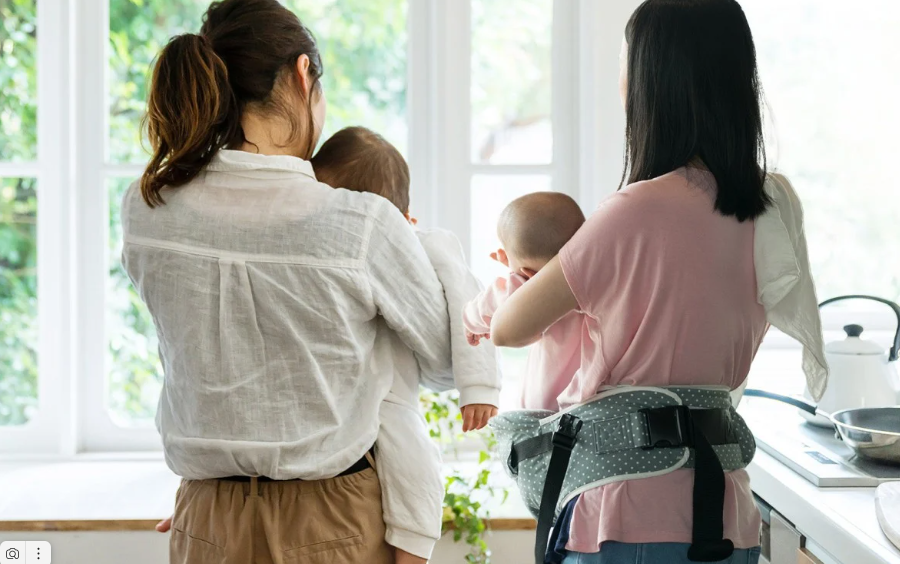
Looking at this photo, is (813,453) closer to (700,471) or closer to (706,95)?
(700,471)

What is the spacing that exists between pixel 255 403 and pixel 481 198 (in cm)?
125

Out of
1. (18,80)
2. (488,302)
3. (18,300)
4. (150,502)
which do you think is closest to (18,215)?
(18,300)

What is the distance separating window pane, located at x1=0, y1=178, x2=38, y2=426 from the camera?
2.27 meters

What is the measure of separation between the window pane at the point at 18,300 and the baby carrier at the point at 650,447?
5.60 ft

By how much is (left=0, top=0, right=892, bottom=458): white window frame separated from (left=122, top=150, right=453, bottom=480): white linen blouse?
111 cm

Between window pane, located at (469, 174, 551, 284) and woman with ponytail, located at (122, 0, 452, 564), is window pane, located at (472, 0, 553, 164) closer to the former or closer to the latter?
window pane, located at (469, 174, 551, 284)

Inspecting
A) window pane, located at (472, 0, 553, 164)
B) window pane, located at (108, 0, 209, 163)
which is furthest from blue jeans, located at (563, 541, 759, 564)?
window pane, located at (108, 0, 209, 163)

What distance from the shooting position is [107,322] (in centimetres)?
231

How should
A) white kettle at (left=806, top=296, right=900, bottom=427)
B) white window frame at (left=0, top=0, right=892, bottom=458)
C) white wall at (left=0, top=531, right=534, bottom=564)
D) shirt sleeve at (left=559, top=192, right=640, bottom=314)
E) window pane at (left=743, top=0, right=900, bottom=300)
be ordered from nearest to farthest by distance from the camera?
shirt sleeve at (left=559, top=192, right=640, bottom=314) → white kettle at (left=806, top=296, right=900, bottom=427) → white wall at (left=0, top=531, right=534, bottom=564) → white window frame at (left=0, top=0, right=892, bottom=458) → window pane at (left=743, top=0, right=900, bottom=300)

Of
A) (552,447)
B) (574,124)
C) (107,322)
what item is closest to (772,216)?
(552,447)

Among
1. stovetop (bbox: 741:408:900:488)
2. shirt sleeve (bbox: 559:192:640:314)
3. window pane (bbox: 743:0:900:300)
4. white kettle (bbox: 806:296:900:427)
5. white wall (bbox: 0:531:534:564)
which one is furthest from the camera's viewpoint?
window pane (bbox: 743:0:900:300)

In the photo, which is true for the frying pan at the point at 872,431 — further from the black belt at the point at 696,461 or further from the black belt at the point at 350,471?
the black belt at the point at 350,471

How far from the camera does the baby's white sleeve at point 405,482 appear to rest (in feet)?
3.97

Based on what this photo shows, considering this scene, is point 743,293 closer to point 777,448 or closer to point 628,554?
point 628,554
